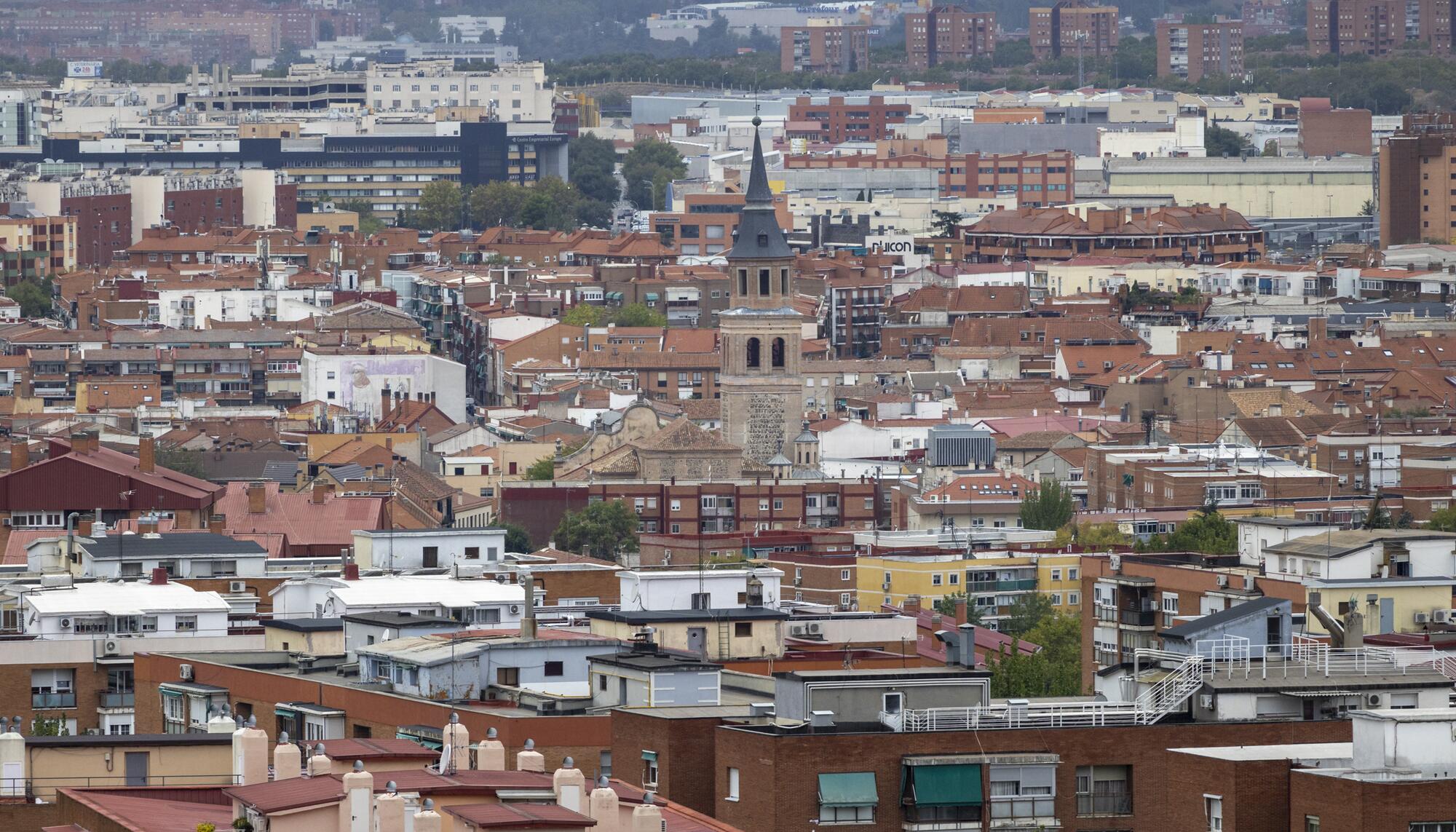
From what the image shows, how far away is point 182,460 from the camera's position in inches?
3369

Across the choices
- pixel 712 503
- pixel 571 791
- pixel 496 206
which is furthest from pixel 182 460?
pixel 496 206

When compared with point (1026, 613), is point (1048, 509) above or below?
below

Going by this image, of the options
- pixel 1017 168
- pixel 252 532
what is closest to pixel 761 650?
pixel 252 532

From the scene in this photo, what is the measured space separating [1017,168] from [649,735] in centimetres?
15811

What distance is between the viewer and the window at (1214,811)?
98.0 ft

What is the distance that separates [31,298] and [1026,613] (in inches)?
3084

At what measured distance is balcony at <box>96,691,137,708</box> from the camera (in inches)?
1683

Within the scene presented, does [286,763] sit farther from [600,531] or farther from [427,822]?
[600,531]

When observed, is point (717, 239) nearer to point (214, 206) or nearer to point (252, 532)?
point (214, 206)

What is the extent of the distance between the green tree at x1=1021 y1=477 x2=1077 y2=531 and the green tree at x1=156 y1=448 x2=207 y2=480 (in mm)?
15263

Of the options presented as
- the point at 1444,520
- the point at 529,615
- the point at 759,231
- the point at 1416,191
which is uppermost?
the point at 529,615

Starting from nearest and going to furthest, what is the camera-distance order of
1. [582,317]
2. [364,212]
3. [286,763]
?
[286,763]
[582,317]
[364,212]

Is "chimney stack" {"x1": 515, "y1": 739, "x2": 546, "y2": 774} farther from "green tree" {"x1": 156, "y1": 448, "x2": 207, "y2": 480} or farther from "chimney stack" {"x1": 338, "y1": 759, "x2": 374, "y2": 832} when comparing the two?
"green tree" {"x1": 156, "y1": 448, "x2": 207, "y2": 480}

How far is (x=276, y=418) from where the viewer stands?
332ft
